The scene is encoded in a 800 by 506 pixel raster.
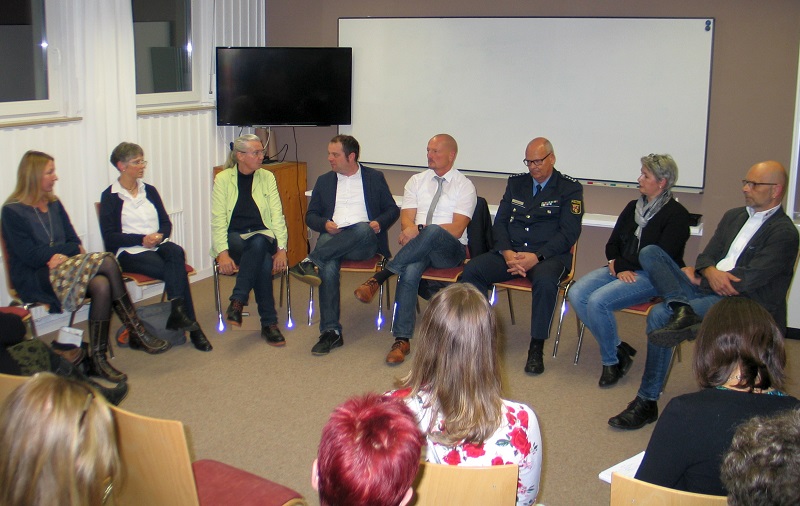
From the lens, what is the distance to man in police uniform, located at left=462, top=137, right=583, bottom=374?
4398 millimetres

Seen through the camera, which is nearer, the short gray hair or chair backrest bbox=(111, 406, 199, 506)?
chair backrest bbox=(111, 406, 199, 506)

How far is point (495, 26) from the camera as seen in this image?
5.66 meters

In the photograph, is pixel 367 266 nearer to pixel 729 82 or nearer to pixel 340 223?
pixel 340 223

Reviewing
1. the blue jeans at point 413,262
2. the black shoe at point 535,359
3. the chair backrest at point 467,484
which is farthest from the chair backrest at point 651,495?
the blue jeans at point 413,262

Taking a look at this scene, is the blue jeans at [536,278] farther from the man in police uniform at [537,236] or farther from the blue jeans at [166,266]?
the blue jeans at [166,266]

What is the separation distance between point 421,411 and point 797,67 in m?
4.15

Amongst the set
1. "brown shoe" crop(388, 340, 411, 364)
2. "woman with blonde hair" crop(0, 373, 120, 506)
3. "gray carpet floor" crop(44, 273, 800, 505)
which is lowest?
"gray carpet floor" crop(44, 273, 800, 505)

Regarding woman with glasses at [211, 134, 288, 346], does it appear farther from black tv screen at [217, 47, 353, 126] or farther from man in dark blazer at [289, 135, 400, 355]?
black tv screen at [217, 47, 353, 126]

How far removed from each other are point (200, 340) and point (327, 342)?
0.74 meters

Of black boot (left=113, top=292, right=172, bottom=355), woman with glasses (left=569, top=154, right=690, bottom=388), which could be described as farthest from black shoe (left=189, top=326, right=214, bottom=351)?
woman with glasses (left=569, top=154, right=690, bottom=388)

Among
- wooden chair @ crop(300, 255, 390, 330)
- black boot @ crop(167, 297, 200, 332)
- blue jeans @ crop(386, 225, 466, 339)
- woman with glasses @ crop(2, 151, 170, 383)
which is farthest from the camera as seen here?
wooden chair @ crop(300, 255, 390, 330)

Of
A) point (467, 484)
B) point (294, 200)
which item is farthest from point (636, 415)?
point (294, 200)

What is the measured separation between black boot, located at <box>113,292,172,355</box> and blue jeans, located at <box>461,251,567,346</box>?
5.91 feet

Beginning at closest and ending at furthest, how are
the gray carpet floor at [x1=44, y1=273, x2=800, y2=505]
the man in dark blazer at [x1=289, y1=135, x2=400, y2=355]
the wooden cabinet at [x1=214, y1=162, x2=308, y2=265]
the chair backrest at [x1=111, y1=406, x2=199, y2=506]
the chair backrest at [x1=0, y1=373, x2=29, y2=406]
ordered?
the chair backrest at [x1=111, y1=406, x2=199, y2=506]
the chair backrest at [x1=0, y1=373, x2=29, y2=406]
the gray carpet floor at [x1=44, y1=273, x2=800, y2=505]
the man in dark blazer at [x1=289, y1=135, x2=400, y2=355]
the wooden cabinet at [x1=214, y1=162, x2=308, y2=265]
